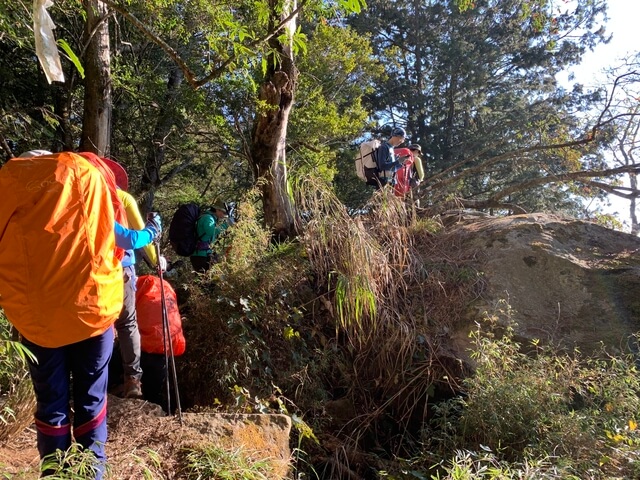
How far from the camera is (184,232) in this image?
4617mm

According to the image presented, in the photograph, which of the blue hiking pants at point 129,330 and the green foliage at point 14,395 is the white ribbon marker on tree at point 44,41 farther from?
the green foliage at point 14,395

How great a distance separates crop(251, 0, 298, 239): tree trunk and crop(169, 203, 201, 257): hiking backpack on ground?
85 cm

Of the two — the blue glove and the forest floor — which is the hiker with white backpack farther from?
the forest floor

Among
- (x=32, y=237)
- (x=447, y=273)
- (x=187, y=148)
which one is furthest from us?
(x=187, y=148)

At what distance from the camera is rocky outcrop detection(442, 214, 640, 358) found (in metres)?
4.51

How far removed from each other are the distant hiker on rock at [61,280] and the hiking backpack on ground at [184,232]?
8.02ft

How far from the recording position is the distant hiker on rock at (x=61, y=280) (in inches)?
75.4

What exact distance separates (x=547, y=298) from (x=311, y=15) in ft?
12.2

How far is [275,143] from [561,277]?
3.50 m

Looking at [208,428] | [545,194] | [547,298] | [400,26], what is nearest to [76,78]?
[208,428]

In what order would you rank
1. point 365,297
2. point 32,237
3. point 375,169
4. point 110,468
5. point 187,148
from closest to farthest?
point 32,237, point 110,468, point 365,297, point 375,169, point 187,148

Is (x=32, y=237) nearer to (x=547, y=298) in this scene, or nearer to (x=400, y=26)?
(x=547, y=298)

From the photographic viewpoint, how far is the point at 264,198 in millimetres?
5148

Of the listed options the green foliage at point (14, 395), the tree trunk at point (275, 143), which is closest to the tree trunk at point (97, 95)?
the tree trunk at point (275, 143)
